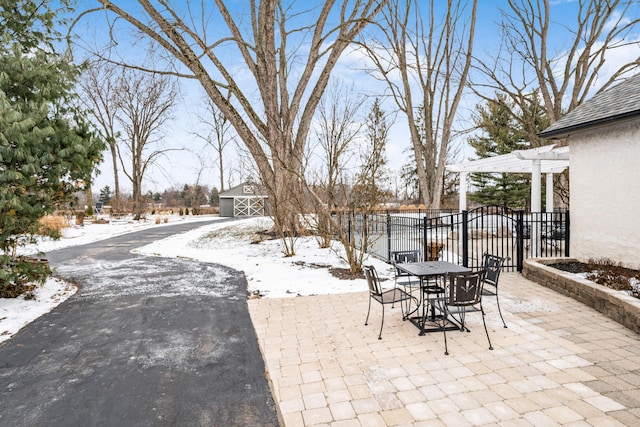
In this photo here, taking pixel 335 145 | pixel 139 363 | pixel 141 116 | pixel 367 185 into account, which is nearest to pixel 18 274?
pixel 139 363

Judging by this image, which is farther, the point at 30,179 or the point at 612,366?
the point at 30,179

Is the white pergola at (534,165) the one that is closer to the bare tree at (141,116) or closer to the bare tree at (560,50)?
the bare tree at (560,50)

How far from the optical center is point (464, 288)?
402 centimetres

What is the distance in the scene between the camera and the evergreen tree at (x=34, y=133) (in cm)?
529

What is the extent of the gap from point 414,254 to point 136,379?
4.12 meters

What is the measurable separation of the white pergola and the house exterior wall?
213cm

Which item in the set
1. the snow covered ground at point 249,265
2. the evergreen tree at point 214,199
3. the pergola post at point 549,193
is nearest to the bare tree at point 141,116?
the snow covered ground at point 249,265

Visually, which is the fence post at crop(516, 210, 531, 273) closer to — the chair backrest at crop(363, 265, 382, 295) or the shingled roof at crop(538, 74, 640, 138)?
the shingled roof at crop(538, 74, 640, 138)

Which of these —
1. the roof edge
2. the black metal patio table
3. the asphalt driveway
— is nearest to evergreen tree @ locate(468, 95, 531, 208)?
the roof edge

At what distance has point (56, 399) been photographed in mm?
3189

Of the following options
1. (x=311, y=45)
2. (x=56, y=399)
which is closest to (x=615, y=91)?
(x=311, y=45)

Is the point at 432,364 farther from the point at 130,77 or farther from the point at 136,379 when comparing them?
the point at 130,77

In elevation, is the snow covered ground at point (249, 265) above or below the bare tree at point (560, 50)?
below

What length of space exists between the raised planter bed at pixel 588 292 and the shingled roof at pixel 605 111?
2674mm
